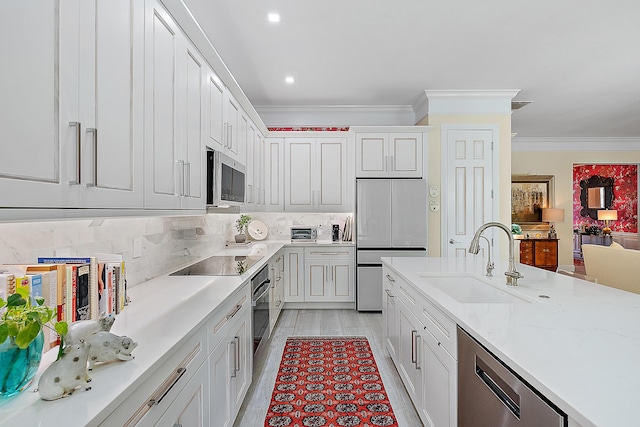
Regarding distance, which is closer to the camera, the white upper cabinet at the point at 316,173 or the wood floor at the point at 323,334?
the wood floor at the point at 323,334

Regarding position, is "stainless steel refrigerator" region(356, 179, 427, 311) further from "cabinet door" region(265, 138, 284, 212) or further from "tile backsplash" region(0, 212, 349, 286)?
"tile backsplash" region(0, 212, 349, 286)

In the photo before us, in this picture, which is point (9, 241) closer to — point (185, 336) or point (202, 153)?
point (185, 336)

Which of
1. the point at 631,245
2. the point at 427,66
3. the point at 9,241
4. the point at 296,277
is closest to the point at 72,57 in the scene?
the point at 9,241

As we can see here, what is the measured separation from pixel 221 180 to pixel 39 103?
1.49 m

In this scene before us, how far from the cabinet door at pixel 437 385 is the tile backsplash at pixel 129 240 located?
1.59 m

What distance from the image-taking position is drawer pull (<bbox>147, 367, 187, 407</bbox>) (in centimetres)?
98

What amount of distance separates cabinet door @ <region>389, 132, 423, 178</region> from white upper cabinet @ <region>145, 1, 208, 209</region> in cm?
283

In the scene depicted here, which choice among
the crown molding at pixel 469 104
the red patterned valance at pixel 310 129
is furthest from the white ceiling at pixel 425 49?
the red patterned valance at pixel 310 129

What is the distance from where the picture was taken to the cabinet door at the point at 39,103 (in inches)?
30.5

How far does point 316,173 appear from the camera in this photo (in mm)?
4680

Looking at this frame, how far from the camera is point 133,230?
193 cm

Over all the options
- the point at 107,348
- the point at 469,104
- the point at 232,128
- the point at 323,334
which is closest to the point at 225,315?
the point at 107,348

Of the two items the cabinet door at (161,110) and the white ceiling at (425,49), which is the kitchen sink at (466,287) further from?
the white ceiling at (425,49)

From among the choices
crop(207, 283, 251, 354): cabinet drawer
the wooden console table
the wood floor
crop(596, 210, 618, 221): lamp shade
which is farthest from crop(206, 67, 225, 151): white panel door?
crop(596, 210, 618, 221): lamp shade
